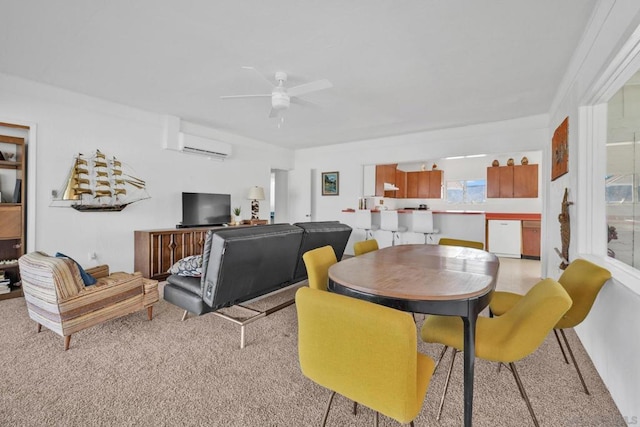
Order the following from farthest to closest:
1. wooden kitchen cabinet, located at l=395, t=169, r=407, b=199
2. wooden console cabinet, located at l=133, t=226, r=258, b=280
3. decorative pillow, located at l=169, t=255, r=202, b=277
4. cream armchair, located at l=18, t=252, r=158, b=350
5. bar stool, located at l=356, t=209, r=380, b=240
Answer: wooden kitchen cabinet, located at l=395, t=169, r=407, b=199 → bar stool, located at l=356, t=209, r=380, b=240 → wooden console cabinet, located at l=133, t=226, r=258, b=280 → decorative pillow, located at l=169, t=255, r=202, b=277 → cream armchair, located at l=18, t=252, r=158, b=350

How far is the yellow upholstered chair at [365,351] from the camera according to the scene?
0.98 metres

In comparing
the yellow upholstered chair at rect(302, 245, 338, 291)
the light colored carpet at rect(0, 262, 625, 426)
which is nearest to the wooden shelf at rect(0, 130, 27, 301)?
the light colored carpet at rect(0, 262, 625, 426)

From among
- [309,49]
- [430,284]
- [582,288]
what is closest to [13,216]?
[309,49]

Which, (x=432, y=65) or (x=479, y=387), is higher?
(x=432, y=65)

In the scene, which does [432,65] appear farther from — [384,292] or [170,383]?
[170,383]

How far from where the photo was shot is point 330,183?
6.95 m

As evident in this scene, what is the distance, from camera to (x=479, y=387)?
182 centimetres

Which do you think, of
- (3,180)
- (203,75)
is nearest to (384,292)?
(203,75)

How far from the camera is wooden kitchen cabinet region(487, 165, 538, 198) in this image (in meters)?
6.66

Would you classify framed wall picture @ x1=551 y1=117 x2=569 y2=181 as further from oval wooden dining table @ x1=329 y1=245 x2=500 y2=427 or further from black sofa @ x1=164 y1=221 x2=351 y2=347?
black sofa @ x1=164 y1=221 x2=351 y2=347

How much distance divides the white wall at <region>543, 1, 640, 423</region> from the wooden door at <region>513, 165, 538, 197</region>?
4.04 m

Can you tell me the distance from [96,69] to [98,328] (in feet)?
8.77

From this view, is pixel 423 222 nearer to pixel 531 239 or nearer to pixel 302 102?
pixel 531 239

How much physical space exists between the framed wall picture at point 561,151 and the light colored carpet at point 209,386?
1.65 m
